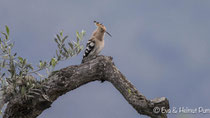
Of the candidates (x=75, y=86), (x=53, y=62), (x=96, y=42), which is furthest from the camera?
(x=96, y=42)

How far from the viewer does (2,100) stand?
5559 mm

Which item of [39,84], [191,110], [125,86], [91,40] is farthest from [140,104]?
[91,40]

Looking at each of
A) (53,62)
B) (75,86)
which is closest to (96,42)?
(75,86)

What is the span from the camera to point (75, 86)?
5809mm

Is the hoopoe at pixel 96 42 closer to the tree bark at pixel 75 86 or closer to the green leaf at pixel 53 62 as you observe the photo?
the tree bark at pixel 75 86

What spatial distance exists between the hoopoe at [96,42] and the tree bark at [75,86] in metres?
1.39

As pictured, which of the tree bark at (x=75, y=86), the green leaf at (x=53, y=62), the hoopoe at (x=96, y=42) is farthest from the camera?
the hoopoe at (x=96, y=42)

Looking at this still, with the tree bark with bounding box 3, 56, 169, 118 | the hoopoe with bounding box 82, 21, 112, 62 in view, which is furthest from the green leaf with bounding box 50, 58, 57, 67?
the hoopoe with bounding box 82, 21, 112, 62

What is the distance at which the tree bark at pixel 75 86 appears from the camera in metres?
5.46

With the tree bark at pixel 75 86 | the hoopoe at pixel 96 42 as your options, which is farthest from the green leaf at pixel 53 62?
the hoopoe at pixel 96 42

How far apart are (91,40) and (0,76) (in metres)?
2.96

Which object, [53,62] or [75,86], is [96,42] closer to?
[75,86]

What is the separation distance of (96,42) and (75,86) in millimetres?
1884

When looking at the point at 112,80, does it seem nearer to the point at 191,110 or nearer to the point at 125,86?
the point at 125,86
